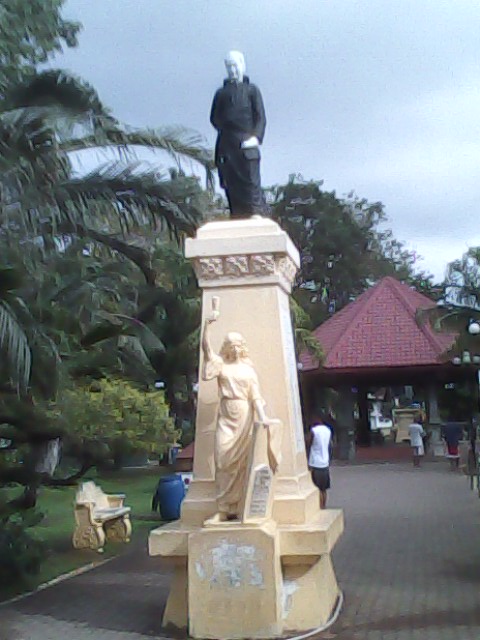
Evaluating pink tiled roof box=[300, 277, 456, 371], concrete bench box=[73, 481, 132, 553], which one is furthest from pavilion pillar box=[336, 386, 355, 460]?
concrete bench box=[73, 481, 132, 553]

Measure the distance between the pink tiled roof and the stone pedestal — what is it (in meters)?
23.8

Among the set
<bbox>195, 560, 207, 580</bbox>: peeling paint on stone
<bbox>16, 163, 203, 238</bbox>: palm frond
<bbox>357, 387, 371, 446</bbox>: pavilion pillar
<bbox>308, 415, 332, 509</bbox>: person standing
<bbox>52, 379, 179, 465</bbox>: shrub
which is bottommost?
<bbox>195, 560, 207, 580</bbox>: peeling paint on stone

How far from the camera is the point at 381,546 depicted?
13.4 meters

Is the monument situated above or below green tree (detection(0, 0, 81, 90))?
below

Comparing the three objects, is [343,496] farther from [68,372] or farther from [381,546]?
[68,372]

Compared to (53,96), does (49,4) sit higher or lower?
higher

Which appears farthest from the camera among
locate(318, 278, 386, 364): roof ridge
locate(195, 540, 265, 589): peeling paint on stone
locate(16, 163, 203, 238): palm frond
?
locate(318, 278, 386, 364): roof ridge

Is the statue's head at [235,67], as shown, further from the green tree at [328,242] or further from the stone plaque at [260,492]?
the green tree at [328,242]

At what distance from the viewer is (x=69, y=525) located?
57.5ft

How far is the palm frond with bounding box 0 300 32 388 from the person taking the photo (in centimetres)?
955

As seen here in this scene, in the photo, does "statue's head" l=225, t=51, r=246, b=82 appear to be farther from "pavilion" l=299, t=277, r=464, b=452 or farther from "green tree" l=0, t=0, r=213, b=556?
"pavilion" l=299, t=277, r=464, b=452

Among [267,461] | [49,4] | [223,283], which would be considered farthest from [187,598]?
[49,4]

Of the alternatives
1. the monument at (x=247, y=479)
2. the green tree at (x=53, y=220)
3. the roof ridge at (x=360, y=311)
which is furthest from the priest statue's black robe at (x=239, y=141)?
the roof ridge at (x=360, y=311)

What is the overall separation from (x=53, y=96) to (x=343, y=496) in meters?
12.6
